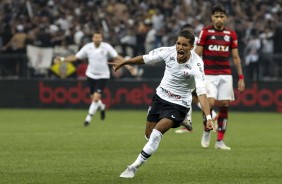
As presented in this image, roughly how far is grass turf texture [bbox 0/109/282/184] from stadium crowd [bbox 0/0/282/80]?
5.04 metres

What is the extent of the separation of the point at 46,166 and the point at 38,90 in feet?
58.5

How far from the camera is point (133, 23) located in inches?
1260

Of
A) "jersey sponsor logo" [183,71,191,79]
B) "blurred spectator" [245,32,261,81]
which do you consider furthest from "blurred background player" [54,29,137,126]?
"jersey sponsor logo" [183,71,191,79]

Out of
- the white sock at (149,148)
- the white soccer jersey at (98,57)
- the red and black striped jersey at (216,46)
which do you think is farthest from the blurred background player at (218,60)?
the white soccer jersey at (98,57)

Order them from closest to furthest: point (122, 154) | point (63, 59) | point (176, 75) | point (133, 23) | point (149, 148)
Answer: point (149, 148), point (176, 75), point (122, 154), point (63, 59), point (133, 23)

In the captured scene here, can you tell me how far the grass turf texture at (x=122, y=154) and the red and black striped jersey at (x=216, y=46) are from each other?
1.51 m

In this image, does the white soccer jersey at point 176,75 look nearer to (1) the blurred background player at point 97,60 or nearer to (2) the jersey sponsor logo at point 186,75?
(2) the jersey sponsor logo at point 186,75

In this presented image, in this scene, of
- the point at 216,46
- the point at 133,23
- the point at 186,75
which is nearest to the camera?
the point at 186,75

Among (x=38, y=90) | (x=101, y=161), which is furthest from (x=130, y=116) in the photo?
(x=101, y=161)

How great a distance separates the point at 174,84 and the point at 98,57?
11752 mm

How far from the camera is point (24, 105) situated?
101 ft

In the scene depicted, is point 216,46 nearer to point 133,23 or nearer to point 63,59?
point 63,59

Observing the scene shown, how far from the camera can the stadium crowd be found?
1142 inches

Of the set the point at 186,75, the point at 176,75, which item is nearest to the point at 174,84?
the point at 176,75
